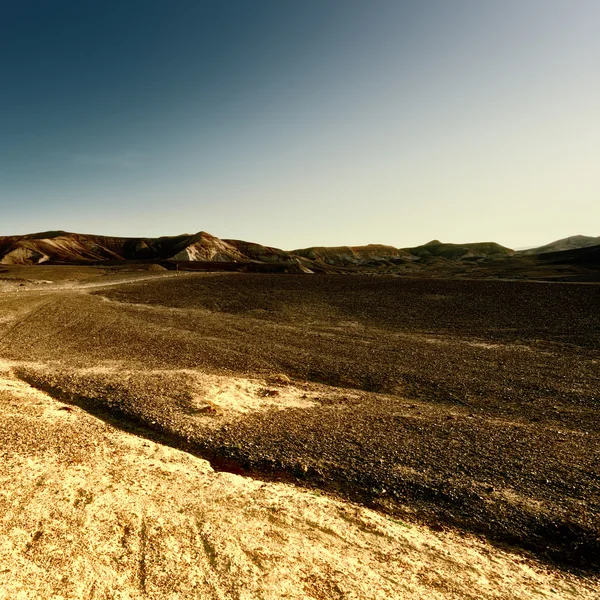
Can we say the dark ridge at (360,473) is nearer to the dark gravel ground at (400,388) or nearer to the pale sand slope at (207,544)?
the dark gravel ground at (400,388)

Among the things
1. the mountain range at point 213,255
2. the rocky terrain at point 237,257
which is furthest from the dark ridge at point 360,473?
the mountain range at point 213,255

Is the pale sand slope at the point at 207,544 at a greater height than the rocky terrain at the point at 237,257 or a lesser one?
lesser

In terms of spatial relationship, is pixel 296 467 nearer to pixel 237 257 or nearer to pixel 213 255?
pixel 213 255

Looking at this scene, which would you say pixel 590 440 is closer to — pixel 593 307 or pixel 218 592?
pixel 218 592

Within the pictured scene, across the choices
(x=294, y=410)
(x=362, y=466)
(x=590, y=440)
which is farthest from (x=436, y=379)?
(x=362, y=466)

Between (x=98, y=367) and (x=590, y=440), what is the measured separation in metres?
19.3

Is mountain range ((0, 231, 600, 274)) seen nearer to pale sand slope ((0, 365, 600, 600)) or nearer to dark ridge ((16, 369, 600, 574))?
dark ridge ((16, 369, 600, 574))

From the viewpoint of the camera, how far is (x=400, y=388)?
16.1 metres

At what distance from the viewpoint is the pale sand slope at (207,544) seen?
589cm

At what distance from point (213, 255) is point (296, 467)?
108692 mm

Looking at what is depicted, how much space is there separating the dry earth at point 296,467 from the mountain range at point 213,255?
5764 cm

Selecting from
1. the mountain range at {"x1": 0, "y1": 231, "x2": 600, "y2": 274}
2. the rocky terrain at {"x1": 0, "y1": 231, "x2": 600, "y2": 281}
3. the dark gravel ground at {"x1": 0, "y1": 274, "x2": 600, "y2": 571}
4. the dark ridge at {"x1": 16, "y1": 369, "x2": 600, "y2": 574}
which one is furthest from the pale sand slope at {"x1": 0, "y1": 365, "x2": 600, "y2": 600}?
the mountain range at {"x1": 0, "y1": 231, "x2": 600, "y2": 274}

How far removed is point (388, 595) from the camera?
5930mm

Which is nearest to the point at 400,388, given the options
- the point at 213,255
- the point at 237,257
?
the point at 213,255
